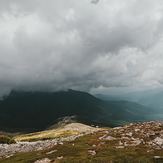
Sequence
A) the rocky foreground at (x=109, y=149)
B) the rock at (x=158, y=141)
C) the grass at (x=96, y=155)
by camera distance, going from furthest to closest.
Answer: the rock at (x=158, y=141)
the rocky foreground at (x=109, y=149)
the grass at (x=96, y=155)

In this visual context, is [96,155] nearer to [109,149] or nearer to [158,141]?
[109,149]

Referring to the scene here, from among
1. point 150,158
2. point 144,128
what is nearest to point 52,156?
point 150,158

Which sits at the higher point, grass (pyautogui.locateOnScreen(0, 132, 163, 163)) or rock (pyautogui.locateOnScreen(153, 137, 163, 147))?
rock (pyautogui.locateOnScreen(153, 137, 163, 147))

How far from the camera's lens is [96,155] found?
282ft

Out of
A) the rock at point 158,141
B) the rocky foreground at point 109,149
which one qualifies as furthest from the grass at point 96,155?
the rock at point 158,141

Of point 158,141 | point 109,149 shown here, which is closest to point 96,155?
point 109,149

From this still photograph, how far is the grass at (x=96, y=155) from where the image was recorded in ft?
262

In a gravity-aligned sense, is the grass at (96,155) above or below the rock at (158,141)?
below

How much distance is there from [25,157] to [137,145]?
28.6m


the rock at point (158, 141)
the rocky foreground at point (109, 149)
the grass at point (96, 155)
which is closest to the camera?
the grass at point (96, 155)

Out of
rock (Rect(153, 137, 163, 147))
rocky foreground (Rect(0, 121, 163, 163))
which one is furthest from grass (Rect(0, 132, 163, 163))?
rock (Rect(153, 137, 163, 147))

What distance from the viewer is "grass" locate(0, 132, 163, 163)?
80.0 metres

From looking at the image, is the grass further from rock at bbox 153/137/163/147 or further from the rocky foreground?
rock at bbox 153/137/163/147

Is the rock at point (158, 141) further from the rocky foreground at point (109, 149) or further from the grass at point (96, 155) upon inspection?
the grass at point (96, 155)
